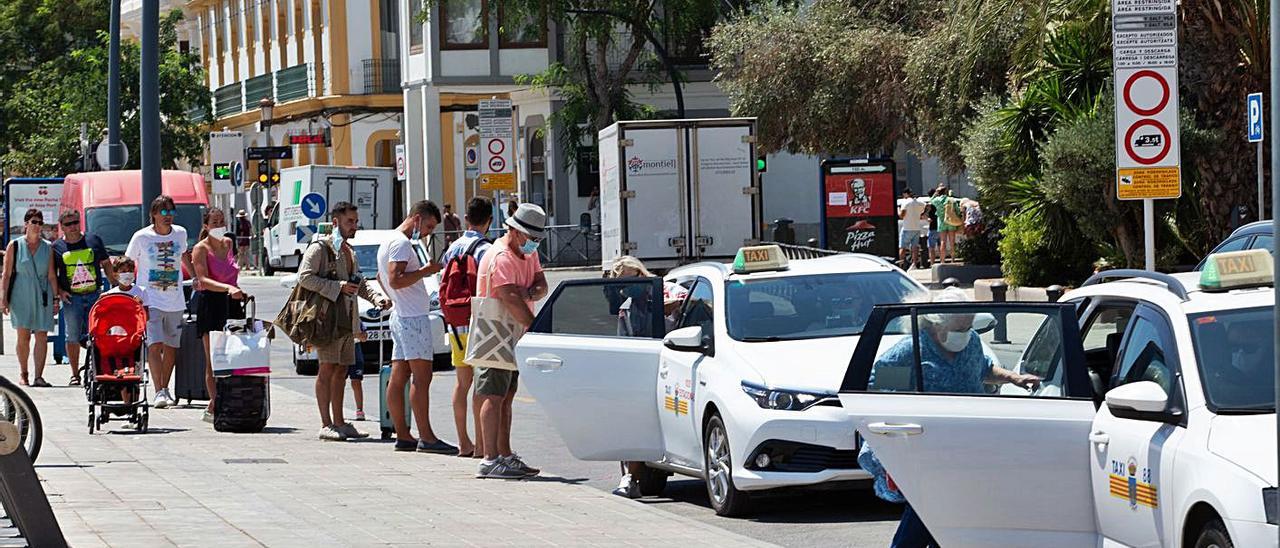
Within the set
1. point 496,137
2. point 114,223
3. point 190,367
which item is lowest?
point 190,367

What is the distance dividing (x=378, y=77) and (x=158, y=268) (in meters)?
44.4

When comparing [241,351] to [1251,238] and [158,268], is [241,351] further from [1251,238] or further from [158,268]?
[1251,238]

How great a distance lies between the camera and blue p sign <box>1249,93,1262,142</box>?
2159cm

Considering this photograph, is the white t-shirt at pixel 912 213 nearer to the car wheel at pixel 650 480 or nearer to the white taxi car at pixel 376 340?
the white taxi car at pixel 376 340

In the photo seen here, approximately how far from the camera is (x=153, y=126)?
21.0 m

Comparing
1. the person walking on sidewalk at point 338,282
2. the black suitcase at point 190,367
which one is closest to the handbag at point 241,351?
the person walking on sidewalk at point 338,282

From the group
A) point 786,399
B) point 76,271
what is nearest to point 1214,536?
point 786,399

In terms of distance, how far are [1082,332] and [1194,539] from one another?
153 cm

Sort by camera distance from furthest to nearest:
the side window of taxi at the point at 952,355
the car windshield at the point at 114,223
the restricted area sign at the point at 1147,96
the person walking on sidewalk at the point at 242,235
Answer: the person walking on sidewalk at the point at 242,235
the car windshield at the point at 114,223
the restricted area sign at the point at 1147,96
the side window of taxi at the point at 952,355

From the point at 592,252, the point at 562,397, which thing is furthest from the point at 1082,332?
the point at 592,252

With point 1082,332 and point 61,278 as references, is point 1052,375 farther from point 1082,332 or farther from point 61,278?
point 61,278

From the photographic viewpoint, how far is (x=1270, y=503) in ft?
19.9

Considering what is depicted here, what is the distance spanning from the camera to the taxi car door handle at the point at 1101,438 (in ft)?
23.4

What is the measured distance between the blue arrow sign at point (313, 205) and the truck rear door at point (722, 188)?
15.7 m
